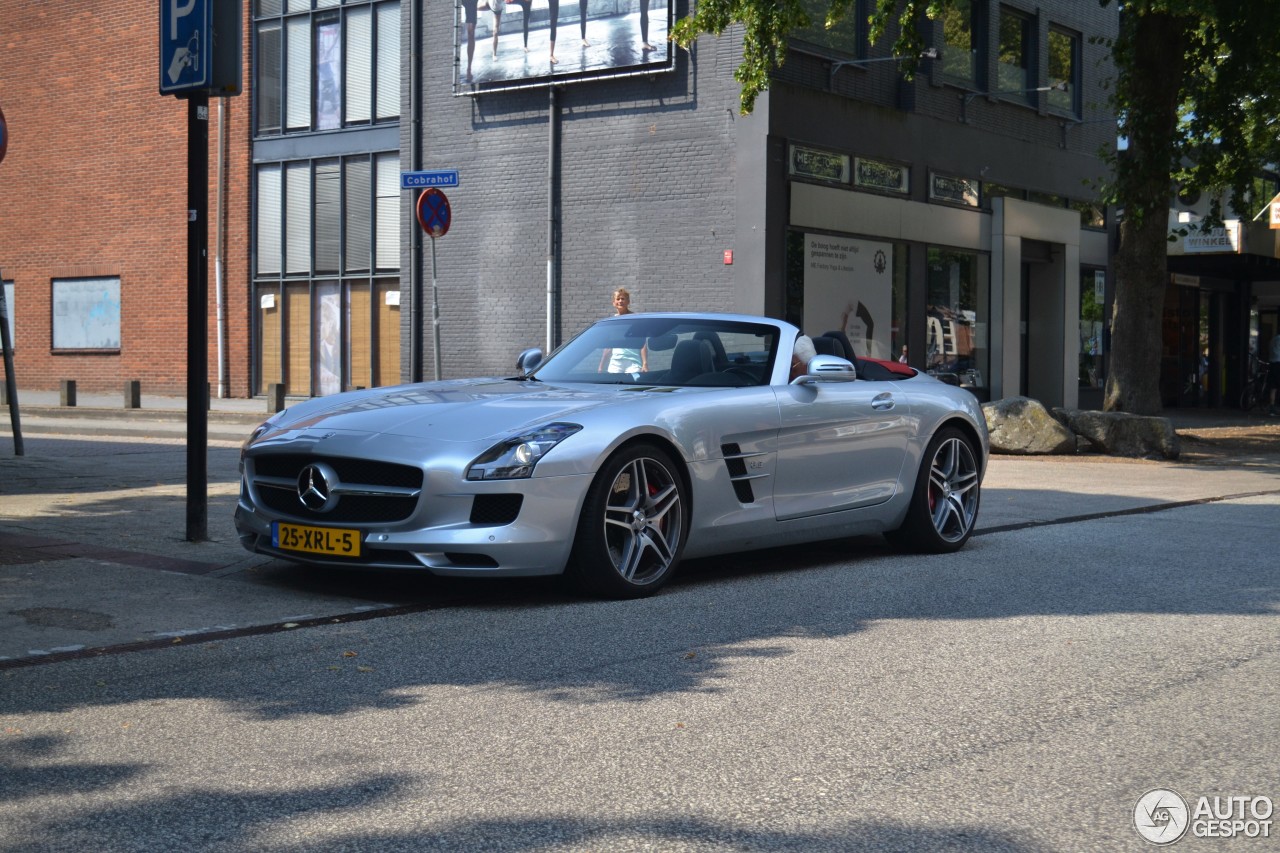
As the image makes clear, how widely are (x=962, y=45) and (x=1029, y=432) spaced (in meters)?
10.8

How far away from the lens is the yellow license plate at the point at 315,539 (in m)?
6.62

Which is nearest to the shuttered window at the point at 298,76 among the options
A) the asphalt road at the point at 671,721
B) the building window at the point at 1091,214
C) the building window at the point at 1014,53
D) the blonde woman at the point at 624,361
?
the building window at the point at 1014,53

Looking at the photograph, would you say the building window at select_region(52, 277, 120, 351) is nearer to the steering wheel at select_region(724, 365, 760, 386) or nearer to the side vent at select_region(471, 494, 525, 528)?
the steering wheel at select_region(724, 365, 760, 386)

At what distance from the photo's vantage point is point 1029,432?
1878 centimetres

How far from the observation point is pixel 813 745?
4.48 meters

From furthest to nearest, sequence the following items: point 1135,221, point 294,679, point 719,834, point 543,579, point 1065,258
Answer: point 1065,258 → point 1135,221 → point 543,579 → point 294,679 → point 719,834

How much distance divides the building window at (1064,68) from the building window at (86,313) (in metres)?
19.4

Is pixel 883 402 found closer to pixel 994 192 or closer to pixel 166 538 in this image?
pixel 166 538

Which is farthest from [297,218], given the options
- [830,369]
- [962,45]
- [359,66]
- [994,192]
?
[830,369]

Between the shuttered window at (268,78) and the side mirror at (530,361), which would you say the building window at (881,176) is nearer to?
the shuttered window at (268,78)

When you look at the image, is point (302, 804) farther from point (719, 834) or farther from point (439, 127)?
point (439, 127)

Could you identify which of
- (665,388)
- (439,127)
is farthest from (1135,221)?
(665,388)

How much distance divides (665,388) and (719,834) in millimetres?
4233

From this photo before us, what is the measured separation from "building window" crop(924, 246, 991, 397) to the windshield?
1809cm
